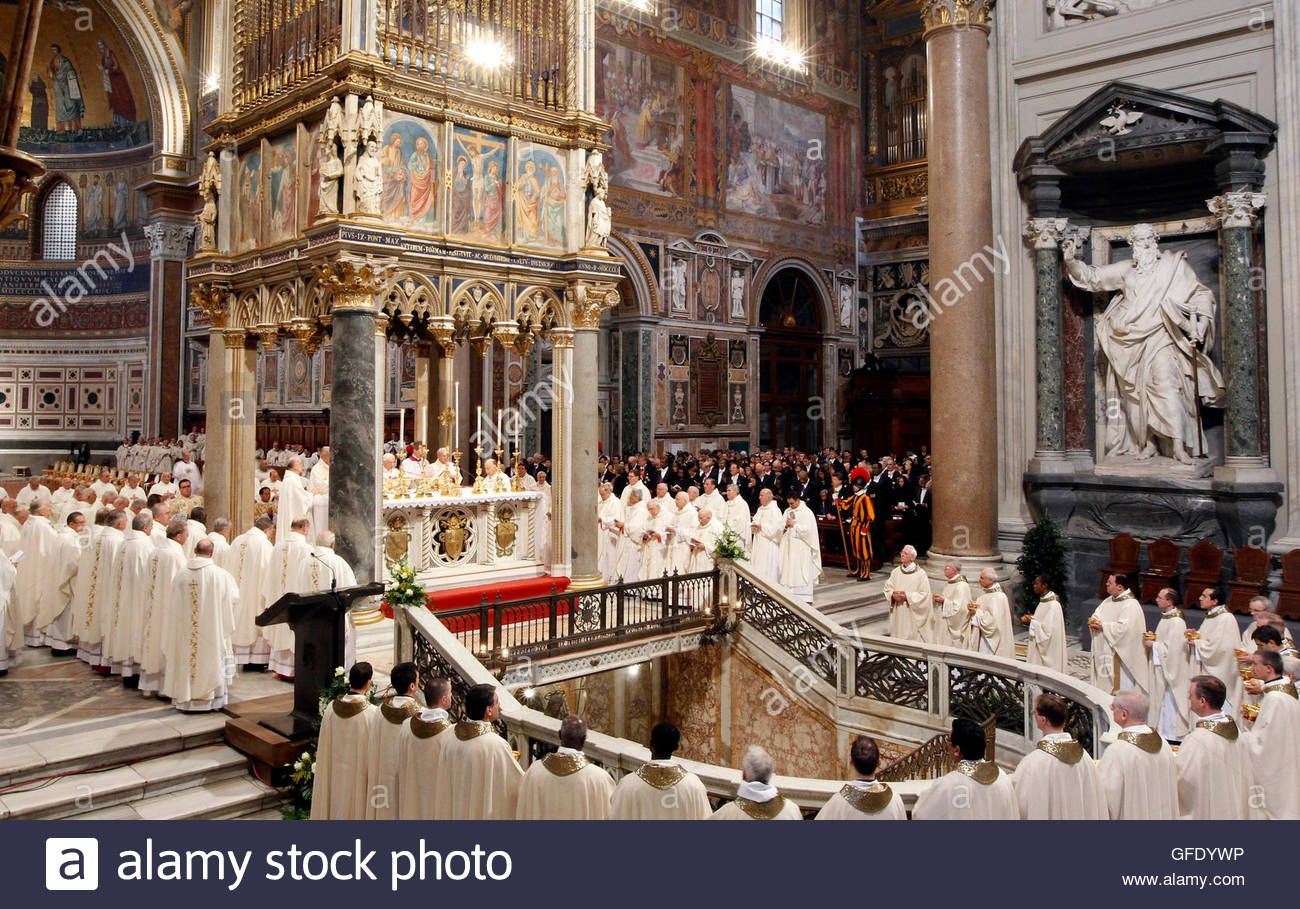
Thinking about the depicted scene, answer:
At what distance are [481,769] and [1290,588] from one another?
8.91 meters

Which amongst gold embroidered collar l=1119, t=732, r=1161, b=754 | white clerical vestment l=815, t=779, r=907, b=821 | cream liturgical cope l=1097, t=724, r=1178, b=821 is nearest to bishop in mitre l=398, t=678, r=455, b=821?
white clerical vestment l=815, t=779, r=907, b=821

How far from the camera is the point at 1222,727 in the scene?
5590 mm

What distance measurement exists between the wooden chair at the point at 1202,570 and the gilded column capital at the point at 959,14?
695cm

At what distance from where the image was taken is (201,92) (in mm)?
25359

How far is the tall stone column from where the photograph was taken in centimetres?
1196

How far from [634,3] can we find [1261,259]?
15134 millimetres

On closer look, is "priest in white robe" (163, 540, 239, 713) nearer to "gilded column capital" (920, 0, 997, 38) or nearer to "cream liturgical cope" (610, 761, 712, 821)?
"cream liturgical cope" (610, 761, 712, 821)

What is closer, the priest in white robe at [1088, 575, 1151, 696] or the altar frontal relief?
the priest in white robe at [1088, 575, 1151, 696]

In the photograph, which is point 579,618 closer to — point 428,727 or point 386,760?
point 386,760

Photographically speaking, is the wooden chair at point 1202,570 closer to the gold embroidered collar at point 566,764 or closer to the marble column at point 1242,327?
the marble column at point 1242,327

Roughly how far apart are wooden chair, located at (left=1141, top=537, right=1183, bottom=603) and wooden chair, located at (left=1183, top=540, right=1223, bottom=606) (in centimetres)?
17

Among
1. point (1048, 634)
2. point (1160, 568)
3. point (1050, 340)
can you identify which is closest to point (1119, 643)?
point (1048, 634)

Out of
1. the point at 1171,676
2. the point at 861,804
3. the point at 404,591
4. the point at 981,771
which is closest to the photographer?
the point at 861,804

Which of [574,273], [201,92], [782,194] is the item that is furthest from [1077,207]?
[201,92]
